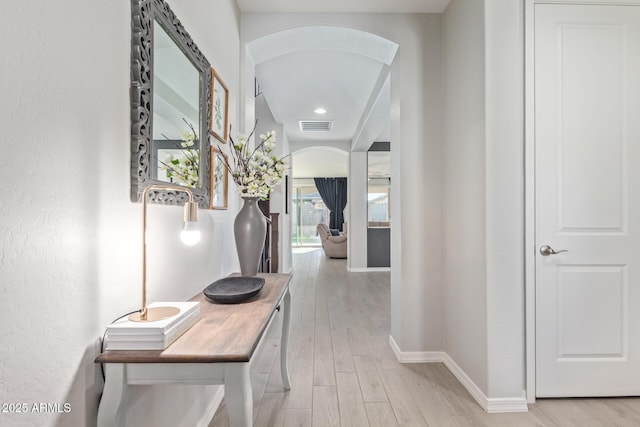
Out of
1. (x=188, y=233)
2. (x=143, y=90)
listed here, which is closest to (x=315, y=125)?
(x=143, y=90)

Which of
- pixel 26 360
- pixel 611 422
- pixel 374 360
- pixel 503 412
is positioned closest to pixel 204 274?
pixel 26 360

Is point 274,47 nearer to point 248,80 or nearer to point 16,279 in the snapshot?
point 248,80

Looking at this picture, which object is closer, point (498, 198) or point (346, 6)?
point (498, 198)

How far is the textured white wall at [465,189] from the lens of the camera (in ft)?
6.09

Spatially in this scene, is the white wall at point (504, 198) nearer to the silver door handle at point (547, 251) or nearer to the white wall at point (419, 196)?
the silver door handle at point (547, 251)

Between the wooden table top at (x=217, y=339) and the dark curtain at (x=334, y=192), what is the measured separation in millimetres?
10107

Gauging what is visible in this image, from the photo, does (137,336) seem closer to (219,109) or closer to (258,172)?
(258,172)

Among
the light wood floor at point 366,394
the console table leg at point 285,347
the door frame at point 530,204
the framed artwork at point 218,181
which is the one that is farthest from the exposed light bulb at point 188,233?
the door frame at point 530,204

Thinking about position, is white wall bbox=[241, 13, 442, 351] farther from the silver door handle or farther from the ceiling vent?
the ceiling vent

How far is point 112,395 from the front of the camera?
85cm

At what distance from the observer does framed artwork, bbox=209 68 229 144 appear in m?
1.75

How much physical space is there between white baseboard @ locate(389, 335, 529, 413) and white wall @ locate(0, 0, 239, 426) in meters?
1.78

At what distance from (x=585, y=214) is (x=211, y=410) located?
2.50 meters

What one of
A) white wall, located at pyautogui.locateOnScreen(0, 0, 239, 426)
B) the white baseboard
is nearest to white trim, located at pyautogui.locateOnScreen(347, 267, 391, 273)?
the white baseboard
